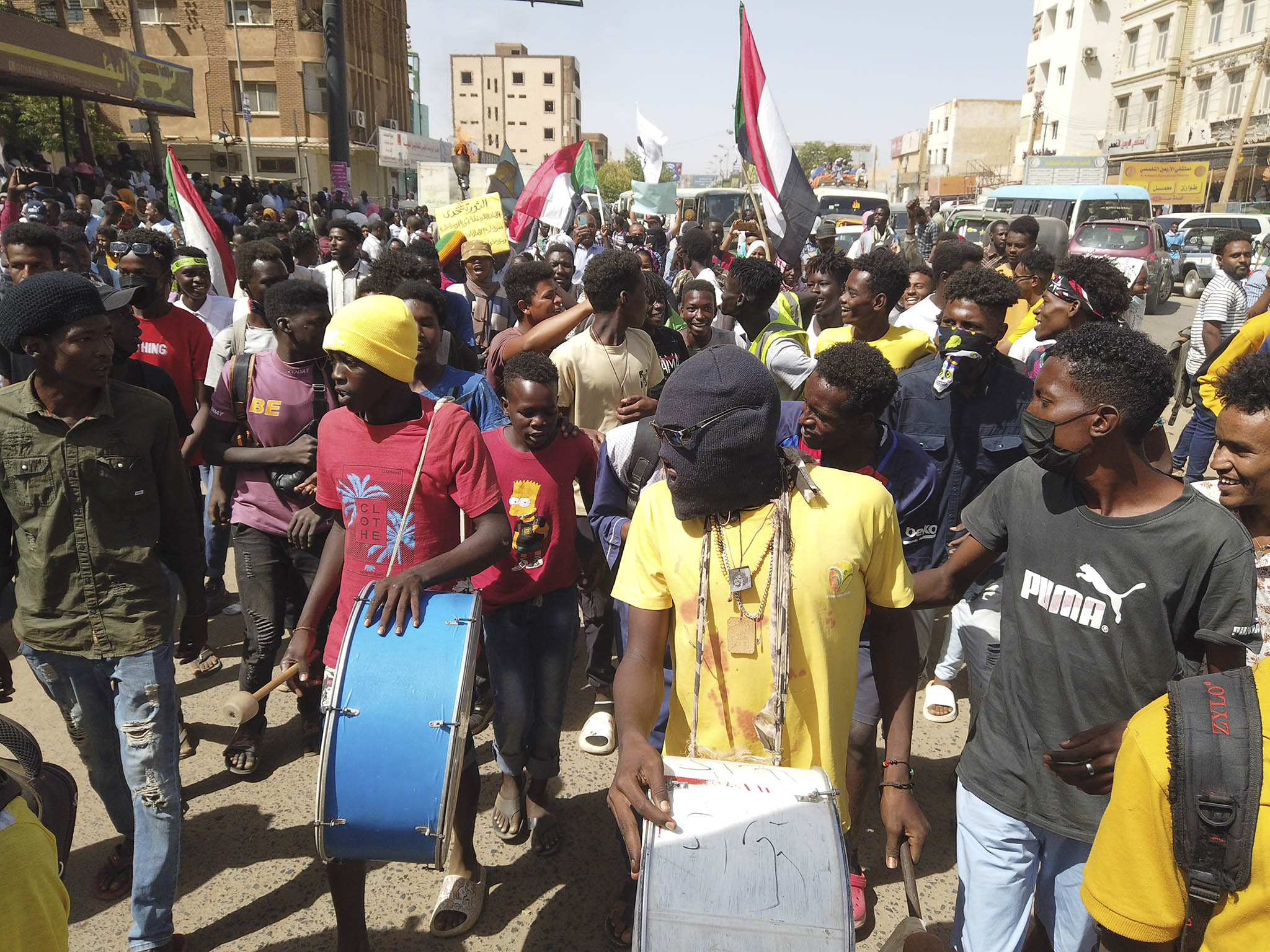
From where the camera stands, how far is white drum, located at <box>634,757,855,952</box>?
158 cm

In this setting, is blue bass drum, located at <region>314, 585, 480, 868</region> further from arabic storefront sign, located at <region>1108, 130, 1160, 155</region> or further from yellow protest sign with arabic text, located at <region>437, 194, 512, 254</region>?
arabic storefront sign, located at <region>1108, 130, 1160, 155</region>

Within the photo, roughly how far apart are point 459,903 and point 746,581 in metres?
1.85

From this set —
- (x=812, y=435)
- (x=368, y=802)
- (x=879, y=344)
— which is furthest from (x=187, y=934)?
(x=879, y=344)

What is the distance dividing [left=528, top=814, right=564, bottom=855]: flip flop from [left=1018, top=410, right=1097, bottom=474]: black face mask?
233 cm

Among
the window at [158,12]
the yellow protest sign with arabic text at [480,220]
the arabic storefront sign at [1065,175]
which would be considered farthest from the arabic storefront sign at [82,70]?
the arabic storefront sign at [1065,175]

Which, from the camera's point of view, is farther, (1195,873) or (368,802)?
(368,802)

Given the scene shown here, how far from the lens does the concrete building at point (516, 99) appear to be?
93688mm

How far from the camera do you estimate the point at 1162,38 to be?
43375mm

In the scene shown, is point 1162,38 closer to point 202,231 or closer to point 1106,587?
point 202,231

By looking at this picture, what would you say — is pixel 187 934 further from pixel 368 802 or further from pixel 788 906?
pixel 788 906

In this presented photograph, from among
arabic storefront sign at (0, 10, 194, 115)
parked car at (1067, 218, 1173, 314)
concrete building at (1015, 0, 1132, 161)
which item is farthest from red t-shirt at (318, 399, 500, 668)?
concrete building at (1015, 0, 1132, 161)

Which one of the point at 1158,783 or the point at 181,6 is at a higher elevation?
the point at 181,6

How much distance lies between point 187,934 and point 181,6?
5056 centimetres

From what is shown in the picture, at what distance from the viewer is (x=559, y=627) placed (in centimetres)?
332
